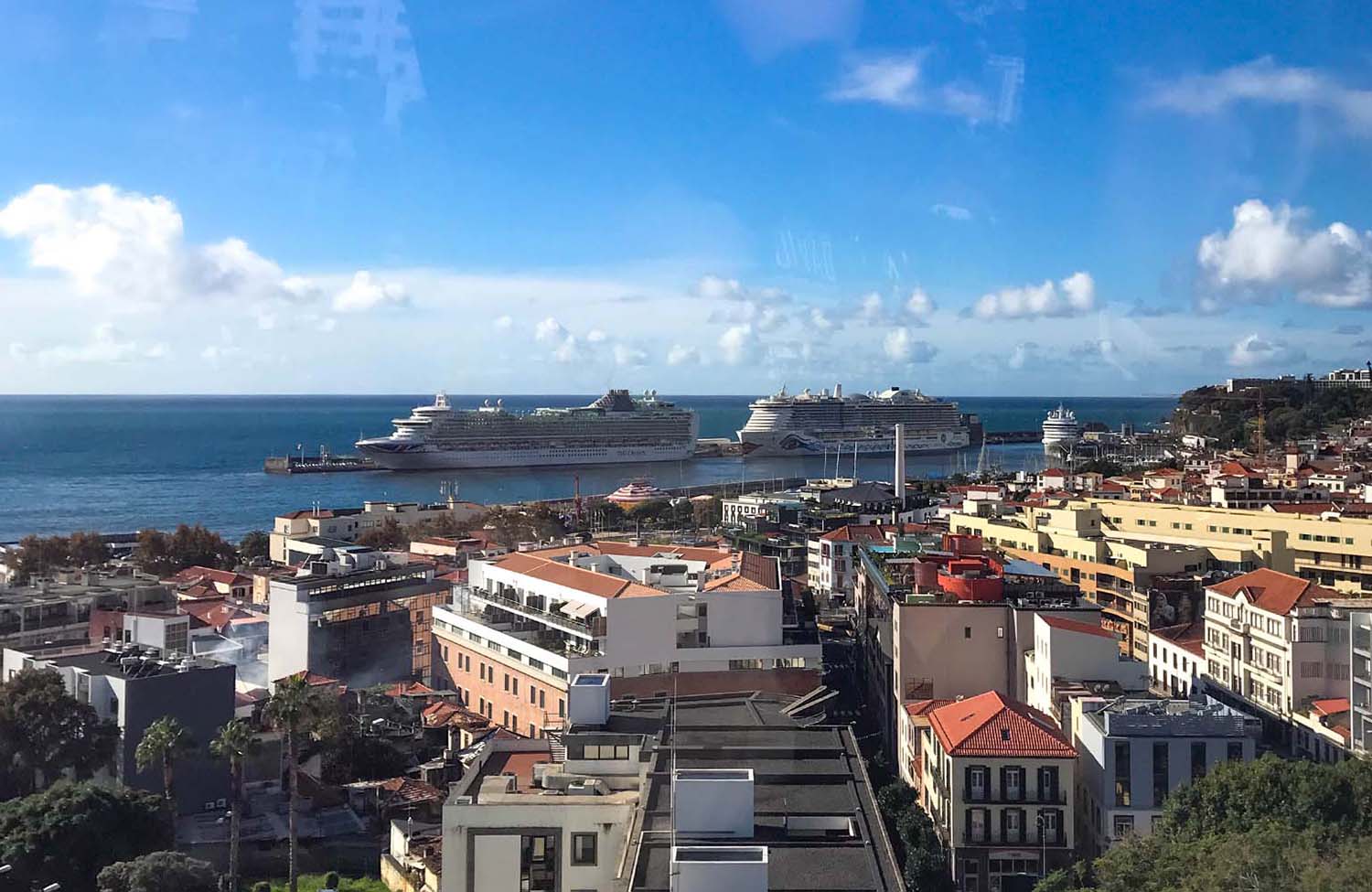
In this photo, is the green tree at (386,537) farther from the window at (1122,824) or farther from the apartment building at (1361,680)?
the window at (1122,824)

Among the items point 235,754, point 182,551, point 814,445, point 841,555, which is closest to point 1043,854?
point 235,754

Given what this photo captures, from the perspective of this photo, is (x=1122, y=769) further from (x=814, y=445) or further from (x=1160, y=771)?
(x=814, y=445)

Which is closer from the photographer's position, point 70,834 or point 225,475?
point 70,834

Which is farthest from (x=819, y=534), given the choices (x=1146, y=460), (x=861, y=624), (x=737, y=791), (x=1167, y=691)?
(x=1146, y=460)

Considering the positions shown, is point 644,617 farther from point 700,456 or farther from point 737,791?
point 700,456

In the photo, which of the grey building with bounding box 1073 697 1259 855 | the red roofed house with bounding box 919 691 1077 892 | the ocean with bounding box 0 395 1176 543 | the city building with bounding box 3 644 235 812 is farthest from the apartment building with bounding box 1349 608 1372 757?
the ocean with bounding box 0 395 1176 543
